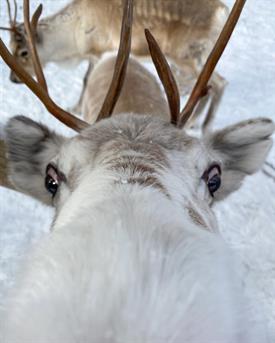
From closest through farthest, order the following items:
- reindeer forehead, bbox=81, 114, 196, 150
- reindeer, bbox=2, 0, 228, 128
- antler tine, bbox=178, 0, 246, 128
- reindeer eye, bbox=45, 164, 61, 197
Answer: reindeer forehead, bbox=81, 114, 196, 150
reindeer eye, bbox=45, 164, 61, 197
antler tine, bbox=178, 0, 246, 128
reindeer, bbox=2, 0, 228, 128

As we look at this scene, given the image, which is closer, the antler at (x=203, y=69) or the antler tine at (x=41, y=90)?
the antler at (x=203, y=69)

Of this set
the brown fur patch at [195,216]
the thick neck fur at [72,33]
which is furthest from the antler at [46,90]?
the thick neck fur at [72,33]

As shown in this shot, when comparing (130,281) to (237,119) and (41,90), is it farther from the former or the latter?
(237,119)

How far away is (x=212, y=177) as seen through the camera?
214 cm

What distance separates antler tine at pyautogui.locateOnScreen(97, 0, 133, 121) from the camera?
2.38 meters

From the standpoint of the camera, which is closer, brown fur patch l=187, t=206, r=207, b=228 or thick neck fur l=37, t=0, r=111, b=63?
brown fur patch l=187, t=206, r=207, b=228

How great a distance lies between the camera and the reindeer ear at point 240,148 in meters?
2.54

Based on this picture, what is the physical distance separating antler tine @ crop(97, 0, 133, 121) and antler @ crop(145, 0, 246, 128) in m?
0.10

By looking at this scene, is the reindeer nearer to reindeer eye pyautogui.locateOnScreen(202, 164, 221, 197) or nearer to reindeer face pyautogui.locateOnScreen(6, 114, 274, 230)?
reindeer face pyautogui.locateOnScreen(6, 114, 274, 230)

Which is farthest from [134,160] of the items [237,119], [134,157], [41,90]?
[237,119]

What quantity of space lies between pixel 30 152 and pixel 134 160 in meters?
1.12

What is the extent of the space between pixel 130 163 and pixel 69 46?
4860 mm

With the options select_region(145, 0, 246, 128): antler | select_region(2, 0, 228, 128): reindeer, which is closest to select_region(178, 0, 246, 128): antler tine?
select_region(145, 0, 246, 128): antler

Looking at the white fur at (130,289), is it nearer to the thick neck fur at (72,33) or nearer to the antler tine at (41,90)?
the antler tine at (41,90)
